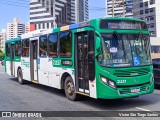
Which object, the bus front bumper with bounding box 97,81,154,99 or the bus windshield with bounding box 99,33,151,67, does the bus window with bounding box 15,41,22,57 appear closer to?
the bus windshield with bounding box 99,33,151,67

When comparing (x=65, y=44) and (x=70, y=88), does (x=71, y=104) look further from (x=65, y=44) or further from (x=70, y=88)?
(x=65, y=44)

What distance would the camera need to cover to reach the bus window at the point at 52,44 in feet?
36.9

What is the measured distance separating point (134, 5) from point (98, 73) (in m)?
120

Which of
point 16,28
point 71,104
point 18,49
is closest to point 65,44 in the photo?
point 71,104

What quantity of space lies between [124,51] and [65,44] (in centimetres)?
268

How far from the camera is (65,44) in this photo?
10.4 meters

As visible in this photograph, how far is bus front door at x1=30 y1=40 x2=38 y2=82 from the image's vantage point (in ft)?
44.2

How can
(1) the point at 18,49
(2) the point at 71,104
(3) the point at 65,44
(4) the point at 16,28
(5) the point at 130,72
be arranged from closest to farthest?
(5) the point at 130,72 < (2) the point at 71,104 < (3) the point at 65,44 < (1) the point at 18,49 < (4) the point at 16,28

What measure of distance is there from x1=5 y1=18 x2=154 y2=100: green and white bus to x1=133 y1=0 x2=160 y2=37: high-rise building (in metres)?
97.2

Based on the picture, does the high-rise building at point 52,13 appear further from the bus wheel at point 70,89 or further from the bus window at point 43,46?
the bus wheel at point 70,89

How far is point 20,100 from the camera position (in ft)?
34.2

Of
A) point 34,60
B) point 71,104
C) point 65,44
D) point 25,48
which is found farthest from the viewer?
point 25,48

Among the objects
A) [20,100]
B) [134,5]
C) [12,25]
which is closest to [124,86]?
[20,100]

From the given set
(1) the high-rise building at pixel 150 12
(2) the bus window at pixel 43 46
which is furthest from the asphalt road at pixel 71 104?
(1) the high-rise building at pixel 150 12
